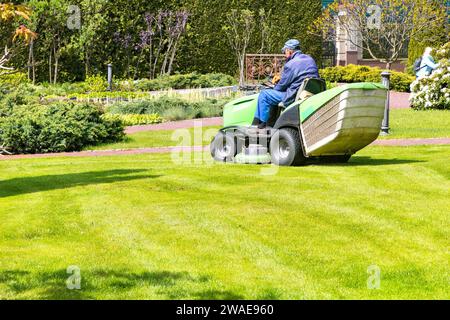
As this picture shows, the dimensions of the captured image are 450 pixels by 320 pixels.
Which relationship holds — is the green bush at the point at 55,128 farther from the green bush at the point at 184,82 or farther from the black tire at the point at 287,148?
the green bush at the point at 184,82

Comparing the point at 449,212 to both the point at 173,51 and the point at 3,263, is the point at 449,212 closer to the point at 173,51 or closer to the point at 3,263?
the point at 3,263

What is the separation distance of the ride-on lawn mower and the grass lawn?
4.88 metres

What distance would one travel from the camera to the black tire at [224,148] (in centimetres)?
1386

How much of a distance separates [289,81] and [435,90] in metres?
12.6

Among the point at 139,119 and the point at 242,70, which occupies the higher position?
the point at 242,70

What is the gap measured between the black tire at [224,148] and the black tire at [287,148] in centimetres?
92

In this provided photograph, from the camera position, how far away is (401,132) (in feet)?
Answer: 62.0

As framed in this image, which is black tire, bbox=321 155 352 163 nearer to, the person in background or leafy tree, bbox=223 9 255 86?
the person in background

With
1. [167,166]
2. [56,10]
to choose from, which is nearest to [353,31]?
[56,10]

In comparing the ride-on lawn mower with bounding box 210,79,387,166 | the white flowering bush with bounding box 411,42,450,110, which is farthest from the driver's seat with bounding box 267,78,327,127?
the white flowering bush with bounding box 411,42,450,110

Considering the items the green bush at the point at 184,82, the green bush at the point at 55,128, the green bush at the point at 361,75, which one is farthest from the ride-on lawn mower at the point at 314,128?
the green bush at the point at 361,75

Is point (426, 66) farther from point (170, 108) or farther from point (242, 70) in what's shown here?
point (242, 70)

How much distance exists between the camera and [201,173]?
39.8 ft

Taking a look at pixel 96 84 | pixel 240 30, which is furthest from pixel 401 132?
pixel 240 30
